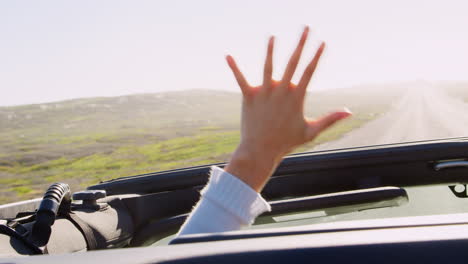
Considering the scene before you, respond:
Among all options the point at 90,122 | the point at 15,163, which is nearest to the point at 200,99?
the point at 90,122

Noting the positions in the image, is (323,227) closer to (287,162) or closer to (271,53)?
(271,53)

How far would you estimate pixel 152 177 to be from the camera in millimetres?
3400

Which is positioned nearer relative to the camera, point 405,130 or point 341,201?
point 341,201

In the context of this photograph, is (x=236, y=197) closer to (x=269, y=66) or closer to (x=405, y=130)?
(x=269, y=66)

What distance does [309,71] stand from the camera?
1349mm

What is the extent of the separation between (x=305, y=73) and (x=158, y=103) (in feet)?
562

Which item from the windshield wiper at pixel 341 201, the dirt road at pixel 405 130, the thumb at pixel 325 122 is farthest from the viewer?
the dirt road at pixel 405 130

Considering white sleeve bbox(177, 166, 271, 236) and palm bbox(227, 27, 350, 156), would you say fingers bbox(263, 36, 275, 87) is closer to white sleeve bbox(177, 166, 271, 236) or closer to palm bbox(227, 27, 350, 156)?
palm bbox(227, 27, 350, 156)

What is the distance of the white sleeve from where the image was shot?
1.36 meters

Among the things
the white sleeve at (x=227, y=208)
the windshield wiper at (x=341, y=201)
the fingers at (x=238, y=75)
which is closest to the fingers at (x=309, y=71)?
the fingers at (x=238, y=75)

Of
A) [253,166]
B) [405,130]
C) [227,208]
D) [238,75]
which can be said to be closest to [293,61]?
[238,75]

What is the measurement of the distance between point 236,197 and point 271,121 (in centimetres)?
21

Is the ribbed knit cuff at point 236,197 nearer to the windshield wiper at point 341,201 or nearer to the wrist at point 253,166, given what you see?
the wrist at point 253,166

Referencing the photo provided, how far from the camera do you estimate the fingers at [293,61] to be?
1.33 meters
